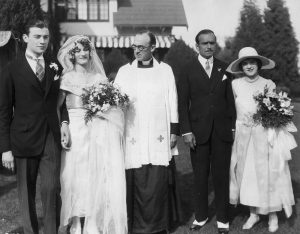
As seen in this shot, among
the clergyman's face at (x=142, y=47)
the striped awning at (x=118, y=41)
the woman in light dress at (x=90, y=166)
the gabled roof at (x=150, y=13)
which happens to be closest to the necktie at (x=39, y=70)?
the woman in light dress at (x=90, y=166)

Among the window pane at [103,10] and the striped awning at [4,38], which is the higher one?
the window pane at [103,10]

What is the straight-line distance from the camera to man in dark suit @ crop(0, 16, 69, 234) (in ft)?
18.6

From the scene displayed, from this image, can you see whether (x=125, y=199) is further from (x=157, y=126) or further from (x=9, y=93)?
(x=9, y=93)

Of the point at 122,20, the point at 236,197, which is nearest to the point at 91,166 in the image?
the point at 236,197

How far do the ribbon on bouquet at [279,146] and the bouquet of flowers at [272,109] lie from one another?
12 cm

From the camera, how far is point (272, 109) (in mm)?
6598

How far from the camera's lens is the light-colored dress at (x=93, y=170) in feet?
20.8

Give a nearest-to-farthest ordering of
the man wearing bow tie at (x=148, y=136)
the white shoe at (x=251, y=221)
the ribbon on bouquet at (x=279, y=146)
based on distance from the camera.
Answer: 1. the man wearing bow tie at (x=148, y=136)
2. the ribbon on bouquet at (x=279, y=146)
3. the white shoe at (x=251, y=221)

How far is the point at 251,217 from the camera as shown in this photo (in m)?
7.10

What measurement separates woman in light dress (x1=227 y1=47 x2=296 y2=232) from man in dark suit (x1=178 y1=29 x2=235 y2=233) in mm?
173

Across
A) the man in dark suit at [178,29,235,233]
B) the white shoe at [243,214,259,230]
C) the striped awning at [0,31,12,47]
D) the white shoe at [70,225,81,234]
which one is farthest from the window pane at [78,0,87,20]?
the white shoe at [70,225,81,234]

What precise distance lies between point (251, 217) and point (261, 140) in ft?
3.89

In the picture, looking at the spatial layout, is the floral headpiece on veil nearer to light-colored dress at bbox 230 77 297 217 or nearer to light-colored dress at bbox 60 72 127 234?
light-colored dress at bbox 60 72 127 234

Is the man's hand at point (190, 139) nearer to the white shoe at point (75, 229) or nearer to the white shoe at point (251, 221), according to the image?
the white shoe at point (251, 221)
